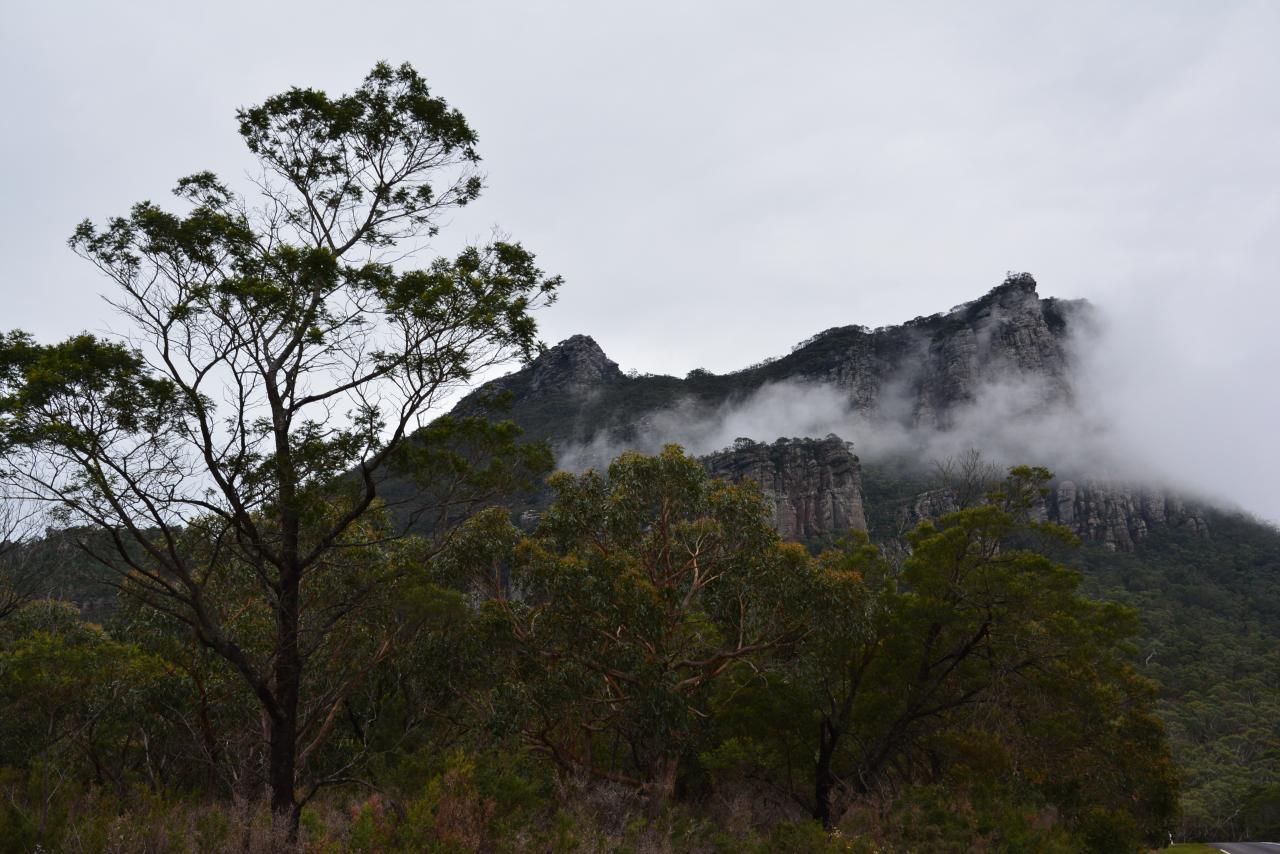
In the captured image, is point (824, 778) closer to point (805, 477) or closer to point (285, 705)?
point (285, 705)

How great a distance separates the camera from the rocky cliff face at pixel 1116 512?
389 ft

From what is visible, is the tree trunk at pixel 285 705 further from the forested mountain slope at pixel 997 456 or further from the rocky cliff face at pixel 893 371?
the rocky cliff face at pixel 893 371

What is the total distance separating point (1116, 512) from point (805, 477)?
52800 mm

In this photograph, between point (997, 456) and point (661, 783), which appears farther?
point (997, 456)

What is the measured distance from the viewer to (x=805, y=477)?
113m

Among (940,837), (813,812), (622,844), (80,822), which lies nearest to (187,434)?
(80,822)

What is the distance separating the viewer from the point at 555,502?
67.2ft

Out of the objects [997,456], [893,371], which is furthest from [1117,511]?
[893,371]

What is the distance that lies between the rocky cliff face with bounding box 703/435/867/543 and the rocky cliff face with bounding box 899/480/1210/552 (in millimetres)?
9152

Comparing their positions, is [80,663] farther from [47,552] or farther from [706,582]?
[706,582]

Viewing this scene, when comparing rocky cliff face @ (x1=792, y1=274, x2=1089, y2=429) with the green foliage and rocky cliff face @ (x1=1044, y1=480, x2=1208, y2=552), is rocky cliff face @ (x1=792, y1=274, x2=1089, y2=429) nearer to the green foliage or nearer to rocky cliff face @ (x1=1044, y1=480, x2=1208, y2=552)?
rocky cliff face @ (x1=1044, y1=480, x2=1208, y2=552)

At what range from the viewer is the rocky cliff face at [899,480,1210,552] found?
4663 inches

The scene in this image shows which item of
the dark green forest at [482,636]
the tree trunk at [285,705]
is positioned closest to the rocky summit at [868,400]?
the dark green forest at [482,636]

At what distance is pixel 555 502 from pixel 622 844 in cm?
1008
